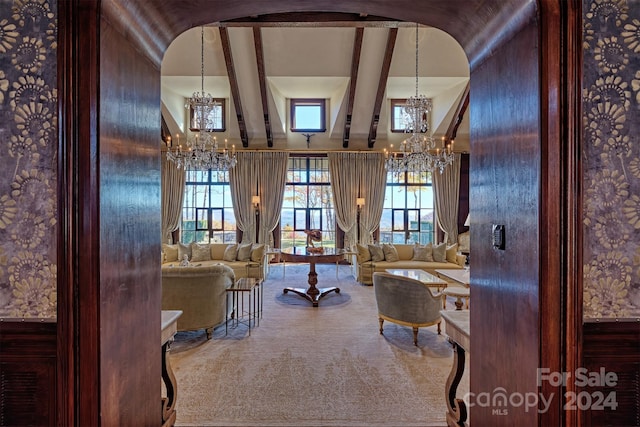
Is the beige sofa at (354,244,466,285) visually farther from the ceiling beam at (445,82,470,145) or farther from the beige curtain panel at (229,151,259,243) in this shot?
the beige curtain panel at (229,151,259,243)

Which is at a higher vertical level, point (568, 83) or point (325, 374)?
point (568, 83)

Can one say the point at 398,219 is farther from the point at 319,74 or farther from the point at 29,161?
the point at 29,161

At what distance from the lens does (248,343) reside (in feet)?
12.6

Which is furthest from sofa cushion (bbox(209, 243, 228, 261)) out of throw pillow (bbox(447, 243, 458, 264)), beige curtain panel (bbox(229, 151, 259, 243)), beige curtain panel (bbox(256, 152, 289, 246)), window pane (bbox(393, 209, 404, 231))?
throw pillow (bbox(447, 243, 458, 264))

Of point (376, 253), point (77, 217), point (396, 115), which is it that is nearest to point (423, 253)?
point (376, 253)

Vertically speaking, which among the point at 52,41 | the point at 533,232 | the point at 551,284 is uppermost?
the point at 52,41

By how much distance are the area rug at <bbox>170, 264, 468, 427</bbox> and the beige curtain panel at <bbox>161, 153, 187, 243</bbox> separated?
5522mm

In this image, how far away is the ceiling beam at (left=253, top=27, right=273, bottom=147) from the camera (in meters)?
6.05

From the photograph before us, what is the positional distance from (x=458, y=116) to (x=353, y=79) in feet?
9.65

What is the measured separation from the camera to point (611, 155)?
1.22m

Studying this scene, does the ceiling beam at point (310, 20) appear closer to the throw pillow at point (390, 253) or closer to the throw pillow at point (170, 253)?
the throw pillow at point (390, 253)

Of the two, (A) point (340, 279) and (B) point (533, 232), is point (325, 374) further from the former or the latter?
(A) point (340, 279)

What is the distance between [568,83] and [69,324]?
1914mm

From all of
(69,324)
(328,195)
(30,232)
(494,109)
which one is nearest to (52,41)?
(30,232)
